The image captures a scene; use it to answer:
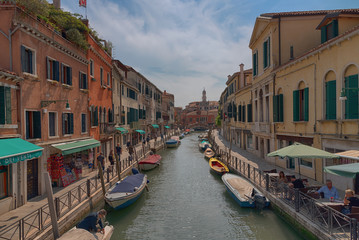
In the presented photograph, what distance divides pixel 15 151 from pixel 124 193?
5.62m

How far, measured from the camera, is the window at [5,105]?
8.86m

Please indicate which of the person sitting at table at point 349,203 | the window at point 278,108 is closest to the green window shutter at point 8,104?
the person sitting at table at point 349,203

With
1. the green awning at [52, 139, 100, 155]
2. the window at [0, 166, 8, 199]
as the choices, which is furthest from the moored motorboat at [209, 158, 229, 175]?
the window at [0, 166, 8, 199]

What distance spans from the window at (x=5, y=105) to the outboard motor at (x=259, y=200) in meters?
10.9

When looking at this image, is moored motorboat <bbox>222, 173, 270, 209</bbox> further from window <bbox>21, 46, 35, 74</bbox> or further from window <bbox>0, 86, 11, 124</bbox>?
window <bbox>21, 46, 35, 74</bbox>

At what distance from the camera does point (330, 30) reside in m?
13.3

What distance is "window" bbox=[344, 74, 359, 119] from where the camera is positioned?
9992 millimetres

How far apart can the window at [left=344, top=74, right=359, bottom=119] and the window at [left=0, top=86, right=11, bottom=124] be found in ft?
44.6

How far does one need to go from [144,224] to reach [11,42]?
927 centimetres

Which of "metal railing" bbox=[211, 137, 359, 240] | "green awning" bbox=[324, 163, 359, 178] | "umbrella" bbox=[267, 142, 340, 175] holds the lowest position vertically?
"metal railing" bbox=[211, 137, 359, 240]

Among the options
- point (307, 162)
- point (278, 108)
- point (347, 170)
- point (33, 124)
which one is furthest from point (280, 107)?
point (33, 124)

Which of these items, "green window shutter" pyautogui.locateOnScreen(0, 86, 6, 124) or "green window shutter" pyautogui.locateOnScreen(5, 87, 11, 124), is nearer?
"green window shutter" pyautogui.locateOnScreen(0, 86, 6, 124)

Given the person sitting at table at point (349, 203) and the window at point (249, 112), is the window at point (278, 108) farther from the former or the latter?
the person sitting at table at point (349, 203)

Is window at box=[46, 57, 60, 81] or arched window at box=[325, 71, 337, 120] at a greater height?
window at box=[46, 57, 60, 81]
